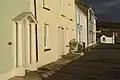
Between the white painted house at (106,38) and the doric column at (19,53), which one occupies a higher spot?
the white painted house at (106,38)

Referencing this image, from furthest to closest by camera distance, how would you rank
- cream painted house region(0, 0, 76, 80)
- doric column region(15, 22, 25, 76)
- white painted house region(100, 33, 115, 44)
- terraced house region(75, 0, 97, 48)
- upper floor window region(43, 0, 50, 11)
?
1. white painted house region(100, 33, 115, 44)
2. terraced house region(75, 0, 97, 48)
3. upper floor window region(43, 0, 50, 11)
4. doric column region(15, 22, 25, 76)
5. cream painted house region(0, 0, 76, 80)

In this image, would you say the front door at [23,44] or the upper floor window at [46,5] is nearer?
the front door at [23,44]

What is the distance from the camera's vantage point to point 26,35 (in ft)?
59.2

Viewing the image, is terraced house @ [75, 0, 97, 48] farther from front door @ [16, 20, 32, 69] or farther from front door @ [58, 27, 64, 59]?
front door @ [16, 20, 32, 69]

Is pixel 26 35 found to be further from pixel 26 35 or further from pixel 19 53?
pixel 19 53

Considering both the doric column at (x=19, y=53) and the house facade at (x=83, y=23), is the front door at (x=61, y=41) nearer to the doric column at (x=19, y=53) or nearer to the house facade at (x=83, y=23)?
the doric column at (x=19, y=53)

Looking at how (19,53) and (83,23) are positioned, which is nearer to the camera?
(19,53)

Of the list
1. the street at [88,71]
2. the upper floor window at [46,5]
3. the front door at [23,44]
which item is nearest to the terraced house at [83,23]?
the street at [88,71]

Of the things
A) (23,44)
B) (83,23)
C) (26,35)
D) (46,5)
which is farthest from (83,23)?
(23,44)

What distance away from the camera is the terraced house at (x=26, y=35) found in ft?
49.4

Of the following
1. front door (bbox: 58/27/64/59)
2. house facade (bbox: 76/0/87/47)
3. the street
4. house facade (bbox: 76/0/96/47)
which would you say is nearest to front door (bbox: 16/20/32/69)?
the street

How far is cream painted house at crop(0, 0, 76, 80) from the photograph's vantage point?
1505 centimetres

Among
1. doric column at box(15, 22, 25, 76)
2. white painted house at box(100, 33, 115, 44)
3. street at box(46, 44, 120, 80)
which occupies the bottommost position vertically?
street at box(46, 44, 120, 80)

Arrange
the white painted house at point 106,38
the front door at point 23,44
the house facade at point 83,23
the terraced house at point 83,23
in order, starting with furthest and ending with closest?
the white painted house at point 106,38, the house facade at point 83,23, the terraced house at point 83,23, the front door at point 23,44
